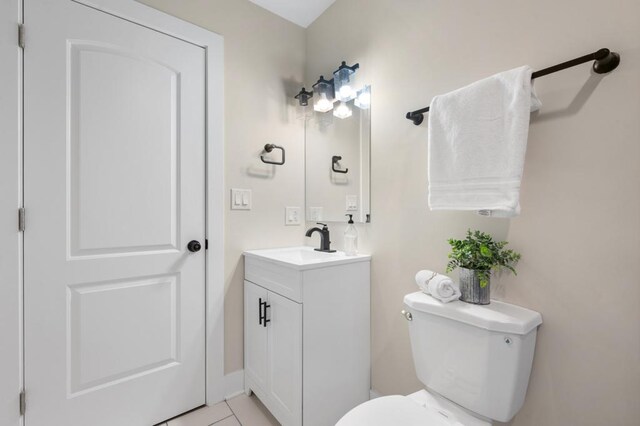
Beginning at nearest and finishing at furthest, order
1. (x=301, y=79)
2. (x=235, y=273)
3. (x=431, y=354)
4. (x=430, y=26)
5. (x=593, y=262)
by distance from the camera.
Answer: (x=593, y=262), (x=431, y=354), (x=430, y=26), (x=235, y=273), (x=301, y=79)

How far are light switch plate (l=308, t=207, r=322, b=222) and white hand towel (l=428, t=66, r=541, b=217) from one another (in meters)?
0.89

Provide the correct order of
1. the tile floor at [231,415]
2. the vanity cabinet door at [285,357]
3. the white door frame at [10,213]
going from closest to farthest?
the white door frame at [10,213] < the vanity cabinet door at [285,357] < the tile floor at [231,415]

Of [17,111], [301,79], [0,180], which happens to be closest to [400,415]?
[0,180]

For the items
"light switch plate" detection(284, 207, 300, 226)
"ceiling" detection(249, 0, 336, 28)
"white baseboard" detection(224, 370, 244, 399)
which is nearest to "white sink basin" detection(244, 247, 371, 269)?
"light switch plate" detection(284, 207, 300, 226)

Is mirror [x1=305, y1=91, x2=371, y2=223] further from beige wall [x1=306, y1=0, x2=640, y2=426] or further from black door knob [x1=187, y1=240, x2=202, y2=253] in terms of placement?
black door knob [x1=187, y1=240, x2=202, y2=253]

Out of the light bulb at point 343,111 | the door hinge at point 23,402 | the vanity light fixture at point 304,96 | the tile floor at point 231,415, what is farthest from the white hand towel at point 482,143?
the door hinge at point 23,402

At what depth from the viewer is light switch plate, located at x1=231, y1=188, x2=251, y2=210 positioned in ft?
5.53

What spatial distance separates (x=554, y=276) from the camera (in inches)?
36.0

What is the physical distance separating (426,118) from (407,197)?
1.21ft

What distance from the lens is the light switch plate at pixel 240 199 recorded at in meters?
1.69

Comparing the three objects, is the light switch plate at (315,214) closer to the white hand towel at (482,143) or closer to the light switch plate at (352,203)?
the light switch plate at (352,203)

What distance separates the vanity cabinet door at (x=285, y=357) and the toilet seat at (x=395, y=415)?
415 mm

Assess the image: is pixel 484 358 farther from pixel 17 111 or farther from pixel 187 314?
pixel 17 111

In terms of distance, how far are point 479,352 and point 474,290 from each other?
0.20 m
